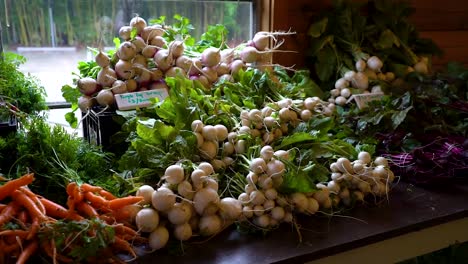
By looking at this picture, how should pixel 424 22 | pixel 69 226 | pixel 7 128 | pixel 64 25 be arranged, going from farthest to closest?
pixel 424 22, pixel 64 25, pixel 7 128, pixel 69 226

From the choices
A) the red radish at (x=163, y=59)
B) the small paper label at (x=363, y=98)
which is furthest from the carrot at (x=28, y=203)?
the small paper label at (x=363, y=98)

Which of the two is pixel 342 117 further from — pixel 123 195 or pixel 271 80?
pixel 123 195

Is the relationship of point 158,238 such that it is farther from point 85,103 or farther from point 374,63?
point 374,63

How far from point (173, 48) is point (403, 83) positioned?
39.9 inches

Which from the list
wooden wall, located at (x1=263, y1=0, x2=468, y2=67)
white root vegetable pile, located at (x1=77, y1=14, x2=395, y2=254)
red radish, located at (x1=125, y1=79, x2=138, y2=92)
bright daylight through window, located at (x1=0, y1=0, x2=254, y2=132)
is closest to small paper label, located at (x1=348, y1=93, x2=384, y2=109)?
white root vegetable pile, located at (x1=77, y1=14, x2=395, y2=254)

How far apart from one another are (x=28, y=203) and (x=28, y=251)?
12 centimetres

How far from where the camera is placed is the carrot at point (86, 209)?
1.06 metres

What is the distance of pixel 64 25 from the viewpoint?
183 cm

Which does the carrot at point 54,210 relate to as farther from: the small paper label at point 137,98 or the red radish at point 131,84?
the red radish at point 131,84

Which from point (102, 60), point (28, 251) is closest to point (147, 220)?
point (28, 251)

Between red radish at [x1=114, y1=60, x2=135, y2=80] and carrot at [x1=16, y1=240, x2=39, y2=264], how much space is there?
76cm

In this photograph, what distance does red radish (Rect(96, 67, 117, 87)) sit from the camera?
1.58m

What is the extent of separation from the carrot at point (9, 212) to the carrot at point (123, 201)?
0.68 feet

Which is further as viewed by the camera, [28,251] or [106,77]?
[106,77]
